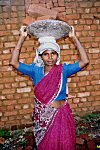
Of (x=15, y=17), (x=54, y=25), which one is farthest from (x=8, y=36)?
(x=54, y=25)

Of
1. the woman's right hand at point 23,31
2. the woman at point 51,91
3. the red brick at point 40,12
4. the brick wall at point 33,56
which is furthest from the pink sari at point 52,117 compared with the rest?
the brick wall at point 33,56

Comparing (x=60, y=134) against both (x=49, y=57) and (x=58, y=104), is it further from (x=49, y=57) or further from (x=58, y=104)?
(x=49, y=57)

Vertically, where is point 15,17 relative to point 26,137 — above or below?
above

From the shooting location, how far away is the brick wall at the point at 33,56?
4488 mm

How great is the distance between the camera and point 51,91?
2719mm

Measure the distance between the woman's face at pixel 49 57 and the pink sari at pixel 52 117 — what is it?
3.1 inches

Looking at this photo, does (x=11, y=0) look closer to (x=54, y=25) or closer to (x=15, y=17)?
(x=15, y=17)

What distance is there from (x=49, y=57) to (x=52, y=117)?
2.28 feet

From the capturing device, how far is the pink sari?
8.95 feet

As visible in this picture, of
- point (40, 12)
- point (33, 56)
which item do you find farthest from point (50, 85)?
point (33, 56)

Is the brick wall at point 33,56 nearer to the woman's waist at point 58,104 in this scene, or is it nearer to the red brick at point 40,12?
the red brick at point 40,12

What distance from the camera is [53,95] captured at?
8.96 ft

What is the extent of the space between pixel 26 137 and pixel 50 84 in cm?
199

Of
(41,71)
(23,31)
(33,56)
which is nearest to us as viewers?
(23,31)
